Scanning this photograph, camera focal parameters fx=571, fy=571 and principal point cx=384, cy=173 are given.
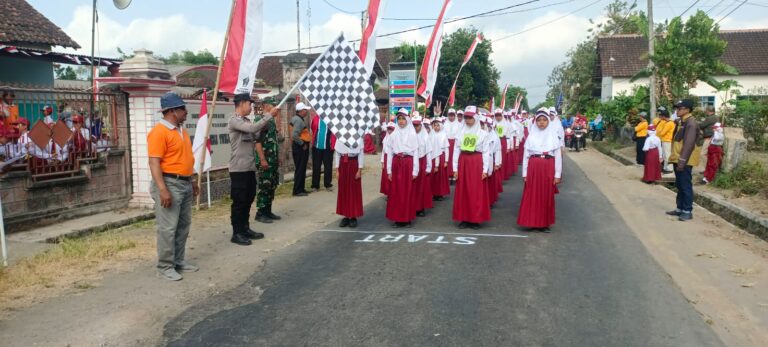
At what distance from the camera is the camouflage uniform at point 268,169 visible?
8680mm

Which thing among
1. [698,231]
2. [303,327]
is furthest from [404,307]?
[698,231]

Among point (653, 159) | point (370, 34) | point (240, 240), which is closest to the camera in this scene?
point (240, 240)

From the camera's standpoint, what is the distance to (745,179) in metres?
11.9

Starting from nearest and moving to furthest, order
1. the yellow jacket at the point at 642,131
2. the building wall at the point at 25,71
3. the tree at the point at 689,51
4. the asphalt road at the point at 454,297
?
the asphalt road at the point at 454,297
the building wall at the point at 25,71
the yellow jacket at the point at 642,131
the tree at the point at 689,51

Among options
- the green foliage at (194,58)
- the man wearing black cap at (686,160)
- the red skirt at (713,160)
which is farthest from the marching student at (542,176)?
the green foliage at (194,58)

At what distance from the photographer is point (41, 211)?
8.33 meters

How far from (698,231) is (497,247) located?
3.34 meters

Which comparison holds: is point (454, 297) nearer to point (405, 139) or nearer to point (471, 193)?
point (471, 193)

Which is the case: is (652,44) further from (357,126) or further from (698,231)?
(357,126)

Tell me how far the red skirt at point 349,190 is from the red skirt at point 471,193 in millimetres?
1468

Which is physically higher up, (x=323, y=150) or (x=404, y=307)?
(x=323, y=150)

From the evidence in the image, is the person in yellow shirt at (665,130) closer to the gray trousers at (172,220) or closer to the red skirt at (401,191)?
the red skirt at (401,191)

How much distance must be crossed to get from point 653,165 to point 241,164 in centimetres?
1075

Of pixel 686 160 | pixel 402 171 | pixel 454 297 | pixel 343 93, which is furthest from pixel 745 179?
pixel 454 297
